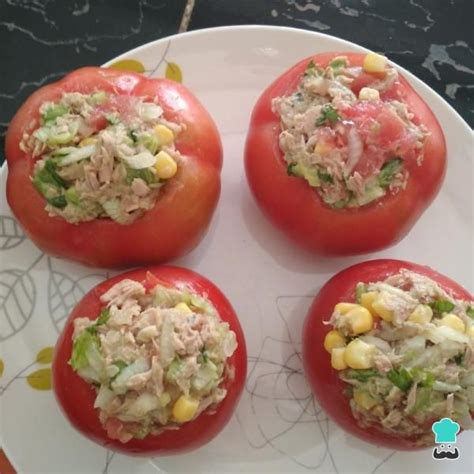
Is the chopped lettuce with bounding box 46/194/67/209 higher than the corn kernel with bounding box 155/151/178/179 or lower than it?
lower

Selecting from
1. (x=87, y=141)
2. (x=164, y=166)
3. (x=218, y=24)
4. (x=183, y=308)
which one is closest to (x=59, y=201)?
(x=87, y=141)

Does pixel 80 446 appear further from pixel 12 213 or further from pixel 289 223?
pixel 289 223

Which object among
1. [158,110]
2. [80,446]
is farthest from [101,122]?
[80,446]

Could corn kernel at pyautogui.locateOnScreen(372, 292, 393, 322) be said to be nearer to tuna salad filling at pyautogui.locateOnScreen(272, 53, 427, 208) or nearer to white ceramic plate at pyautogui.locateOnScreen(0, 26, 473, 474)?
tuna salad filling at pyautogui.locateOnScreen(272, 53, 427, 208)

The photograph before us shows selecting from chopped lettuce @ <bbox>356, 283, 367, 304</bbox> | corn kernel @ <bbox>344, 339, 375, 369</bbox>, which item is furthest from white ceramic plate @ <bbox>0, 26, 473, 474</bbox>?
corn kernel @ <bbox>344, 339, 375, 369</bbox>

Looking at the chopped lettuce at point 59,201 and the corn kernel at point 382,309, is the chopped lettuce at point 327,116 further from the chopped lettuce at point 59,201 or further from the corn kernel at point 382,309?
the chopped lettuce at point 59,201

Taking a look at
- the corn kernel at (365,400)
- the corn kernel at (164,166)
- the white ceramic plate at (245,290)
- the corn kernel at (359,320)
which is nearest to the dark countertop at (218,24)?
the white ceramic plate at (245,290)
